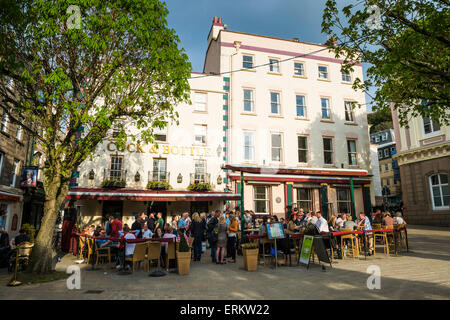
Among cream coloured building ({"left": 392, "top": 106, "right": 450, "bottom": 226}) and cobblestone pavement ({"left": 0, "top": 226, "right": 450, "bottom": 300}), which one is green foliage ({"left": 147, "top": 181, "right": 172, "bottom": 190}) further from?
cream coloured building ({"left": 392, "top": 106, "right": 450, "bottom": 226})

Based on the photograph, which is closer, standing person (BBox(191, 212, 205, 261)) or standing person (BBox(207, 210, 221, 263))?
standing person (BBox(207, 210, 221, 263))

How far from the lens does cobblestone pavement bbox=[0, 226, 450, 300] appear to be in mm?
5707

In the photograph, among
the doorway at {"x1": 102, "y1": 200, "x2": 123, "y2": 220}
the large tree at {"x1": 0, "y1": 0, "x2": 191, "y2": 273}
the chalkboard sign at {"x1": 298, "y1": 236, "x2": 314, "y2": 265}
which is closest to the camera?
the large tree at {"x1": 0, "y1": 0, "x2": 191, "y2": 273}

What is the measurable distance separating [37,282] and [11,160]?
12.3 meters

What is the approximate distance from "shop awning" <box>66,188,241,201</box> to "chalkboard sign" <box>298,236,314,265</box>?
798 centimetres

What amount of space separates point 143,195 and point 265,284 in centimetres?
Result: 1058

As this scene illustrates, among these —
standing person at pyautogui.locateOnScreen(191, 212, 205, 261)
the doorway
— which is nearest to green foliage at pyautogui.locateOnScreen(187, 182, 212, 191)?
the doorway

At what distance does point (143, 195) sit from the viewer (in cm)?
1570

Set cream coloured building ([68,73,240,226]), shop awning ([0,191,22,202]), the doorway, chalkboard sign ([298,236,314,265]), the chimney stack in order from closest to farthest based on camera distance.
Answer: chalkboard sign ([298,236,314,265]) < shop awning ([0,191,22,202]) < cream coloured building ([68,73,240,226]) < the doorway < the chimney stack

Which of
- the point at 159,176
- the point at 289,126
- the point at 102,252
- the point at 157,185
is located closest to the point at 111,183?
the point at 157,185

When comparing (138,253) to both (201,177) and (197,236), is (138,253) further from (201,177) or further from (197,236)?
(201,177)

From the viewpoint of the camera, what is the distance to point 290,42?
71.3ft

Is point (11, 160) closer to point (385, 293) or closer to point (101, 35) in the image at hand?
point (101, 35)
